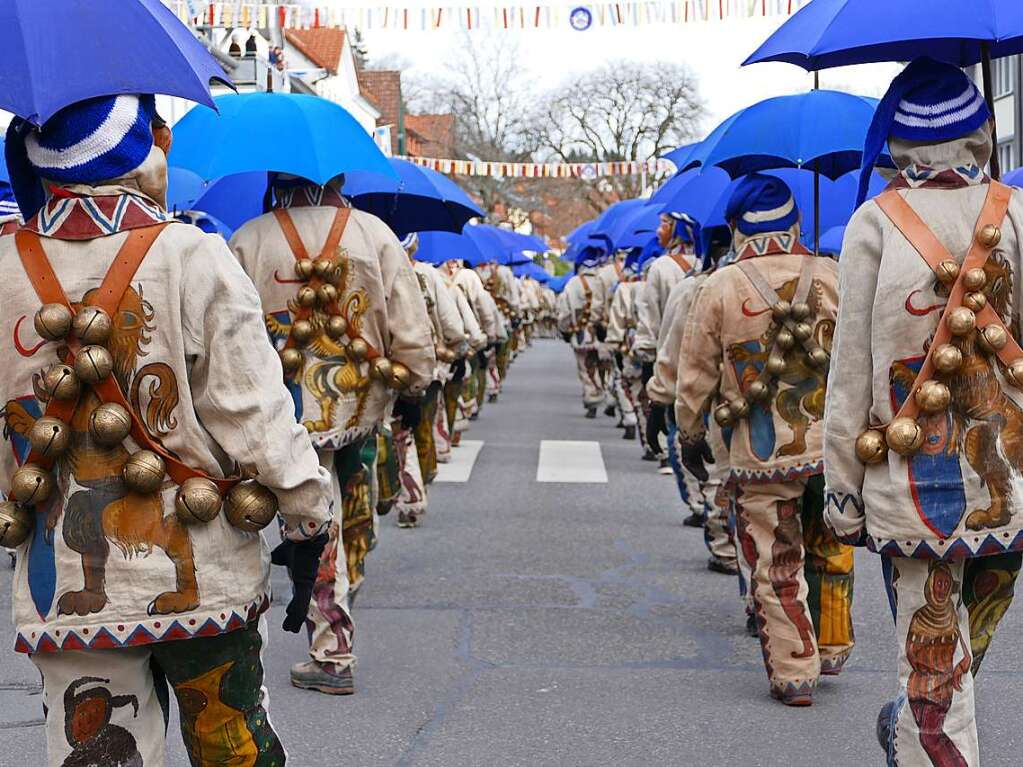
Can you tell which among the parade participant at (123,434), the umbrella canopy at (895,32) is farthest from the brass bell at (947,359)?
the parade participant at (123,434)

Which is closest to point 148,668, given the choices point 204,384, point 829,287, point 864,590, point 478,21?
point 204,384

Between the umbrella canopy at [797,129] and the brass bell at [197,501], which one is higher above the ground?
the umbrella canopy at [797,129]

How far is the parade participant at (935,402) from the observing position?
12.0 ft

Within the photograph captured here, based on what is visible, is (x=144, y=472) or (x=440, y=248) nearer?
(x=144, y=472)

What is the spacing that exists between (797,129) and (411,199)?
10.0 ft

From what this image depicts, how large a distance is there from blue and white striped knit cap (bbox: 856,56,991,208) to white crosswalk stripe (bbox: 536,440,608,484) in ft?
30.0

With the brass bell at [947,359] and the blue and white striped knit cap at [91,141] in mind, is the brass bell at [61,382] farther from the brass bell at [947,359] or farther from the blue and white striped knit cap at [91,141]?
the brass bell at [947,359]

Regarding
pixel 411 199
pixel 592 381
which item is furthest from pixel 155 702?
pixel 592 381

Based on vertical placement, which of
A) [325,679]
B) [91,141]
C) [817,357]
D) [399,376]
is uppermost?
[91,141]

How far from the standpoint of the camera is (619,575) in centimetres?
848

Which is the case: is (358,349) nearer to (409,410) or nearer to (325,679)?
(409,410)

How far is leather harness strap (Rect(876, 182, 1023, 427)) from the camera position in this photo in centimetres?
363

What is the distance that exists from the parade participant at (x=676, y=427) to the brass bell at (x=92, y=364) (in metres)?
3.13

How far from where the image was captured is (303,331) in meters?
5.68
